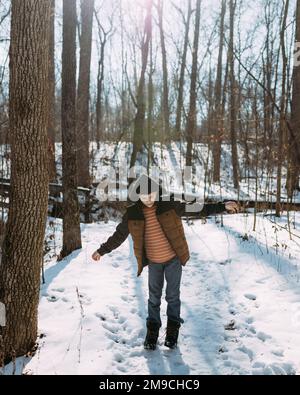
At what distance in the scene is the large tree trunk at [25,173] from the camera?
3.14 m

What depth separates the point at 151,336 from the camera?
3.68m

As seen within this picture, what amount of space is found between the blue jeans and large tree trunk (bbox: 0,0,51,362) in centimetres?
115

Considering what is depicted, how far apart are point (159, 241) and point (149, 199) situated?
1.42 ft

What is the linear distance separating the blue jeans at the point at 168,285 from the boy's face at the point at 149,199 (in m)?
0.60

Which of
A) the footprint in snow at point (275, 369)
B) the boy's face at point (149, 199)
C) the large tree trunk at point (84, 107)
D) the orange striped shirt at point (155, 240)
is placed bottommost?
the footprint in snow at point (275, 369)

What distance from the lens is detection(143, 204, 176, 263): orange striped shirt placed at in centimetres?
360

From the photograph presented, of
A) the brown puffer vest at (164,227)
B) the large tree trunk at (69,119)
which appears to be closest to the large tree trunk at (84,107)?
the large tree trunk at (69,119)

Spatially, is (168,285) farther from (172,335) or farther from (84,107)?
(84,107)

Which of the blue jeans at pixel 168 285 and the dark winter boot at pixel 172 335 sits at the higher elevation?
the blue jeans at pixel 168 285

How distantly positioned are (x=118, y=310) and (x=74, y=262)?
1804 mm

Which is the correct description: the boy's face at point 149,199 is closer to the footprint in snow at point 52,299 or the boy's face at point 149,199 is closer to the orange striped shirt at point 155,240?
the orange striped shirt at point 155,240

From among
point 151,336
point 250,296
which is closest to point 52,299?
point 151,336

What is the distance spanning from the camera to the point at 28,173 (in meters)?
3.29

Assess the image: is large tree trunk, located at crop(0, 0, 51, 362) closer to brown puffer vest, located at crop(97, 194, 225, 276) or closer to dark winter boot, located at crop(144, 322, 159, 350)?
brown puffer vest, located at crop(97, 194, 225, 276)
